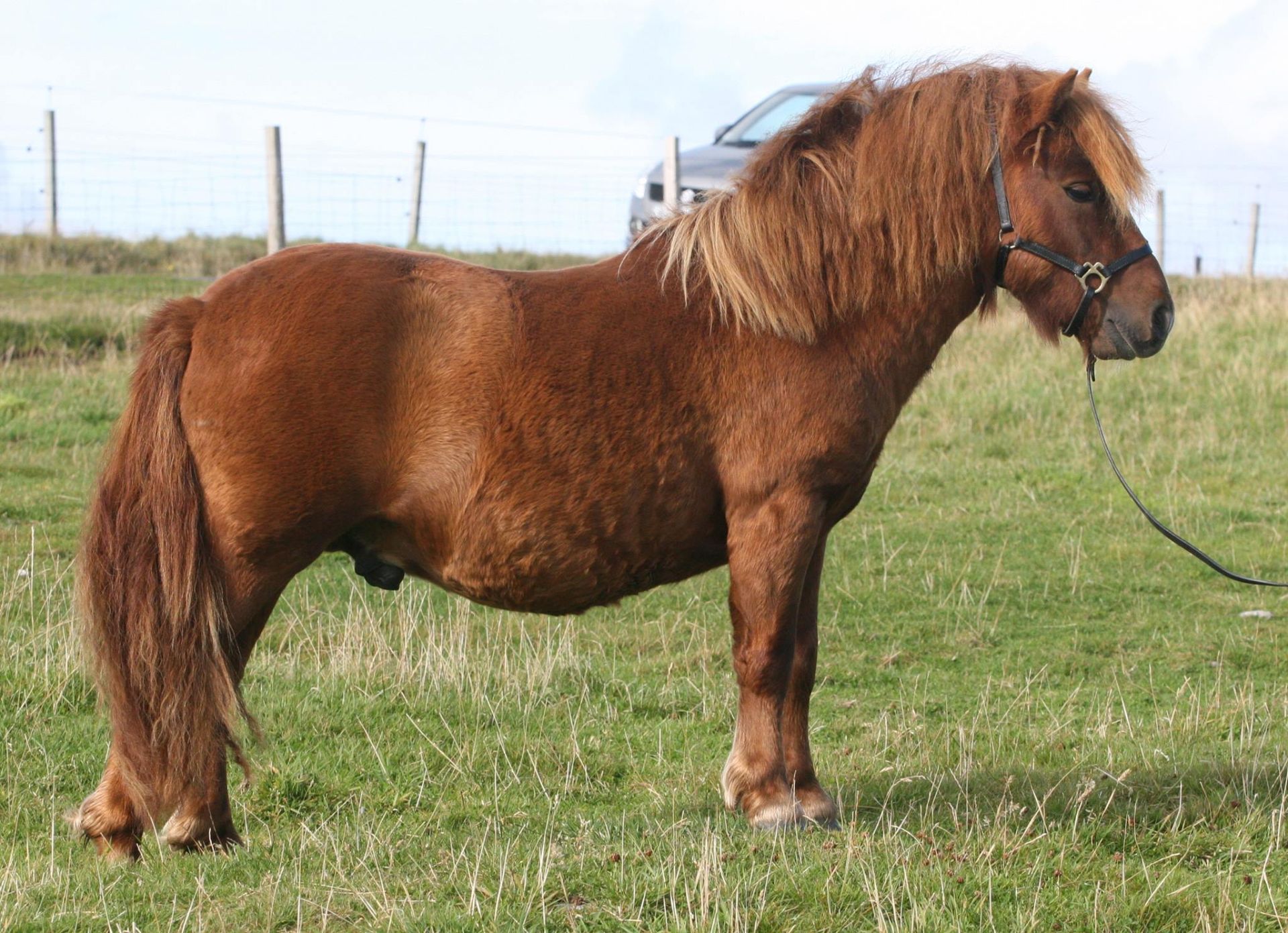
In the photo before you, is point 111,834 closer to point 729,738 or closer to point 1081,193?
point 729,738

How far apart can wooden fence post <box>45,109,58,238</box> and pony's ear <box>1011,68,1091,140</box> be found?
1584 cm

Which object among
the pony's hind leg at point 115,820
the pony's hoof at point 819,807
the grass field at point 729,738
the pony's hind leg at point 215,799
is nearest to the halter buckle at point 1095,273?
the grass field at point 729,738

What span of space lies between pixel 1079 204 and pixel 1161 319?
0.42 metres

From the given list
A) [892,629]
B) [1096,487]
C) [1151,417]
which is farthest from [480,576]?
[1151,417]

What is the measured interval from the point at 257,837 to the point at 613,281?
6.53 ft

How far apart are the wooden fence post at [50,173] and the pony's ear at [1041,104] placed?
1584 centimetres

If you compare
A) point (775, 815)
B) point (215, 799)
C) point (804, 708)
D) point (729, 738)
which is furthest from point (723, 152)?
point (215, 799)

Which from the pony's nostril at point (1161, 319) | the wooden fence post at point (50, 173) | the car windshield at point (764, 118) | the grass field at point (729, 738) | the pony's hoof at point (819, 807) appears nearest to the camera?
the grass field at point (729, 738)

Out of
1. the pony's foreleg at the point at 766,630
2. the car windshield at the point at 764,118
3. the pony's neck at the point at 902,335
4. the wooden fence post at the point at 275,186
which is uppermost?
the car windshield at the point at 764,118

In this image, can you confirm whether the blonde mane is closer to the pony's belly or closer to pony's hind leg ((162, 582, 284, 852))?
the pony's belly

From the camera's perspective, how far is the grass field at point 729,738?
328 cm

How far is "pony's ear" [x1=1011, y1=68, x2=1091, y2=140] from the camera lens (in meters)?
3.73

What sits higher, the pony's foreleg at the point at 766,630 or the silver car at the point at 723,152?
Answer: the silver car at the point at 723,152

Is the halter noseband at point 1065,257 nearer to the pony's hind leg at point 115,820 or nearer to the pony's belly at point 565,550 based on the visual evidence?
the pony's belly at point 565,550
